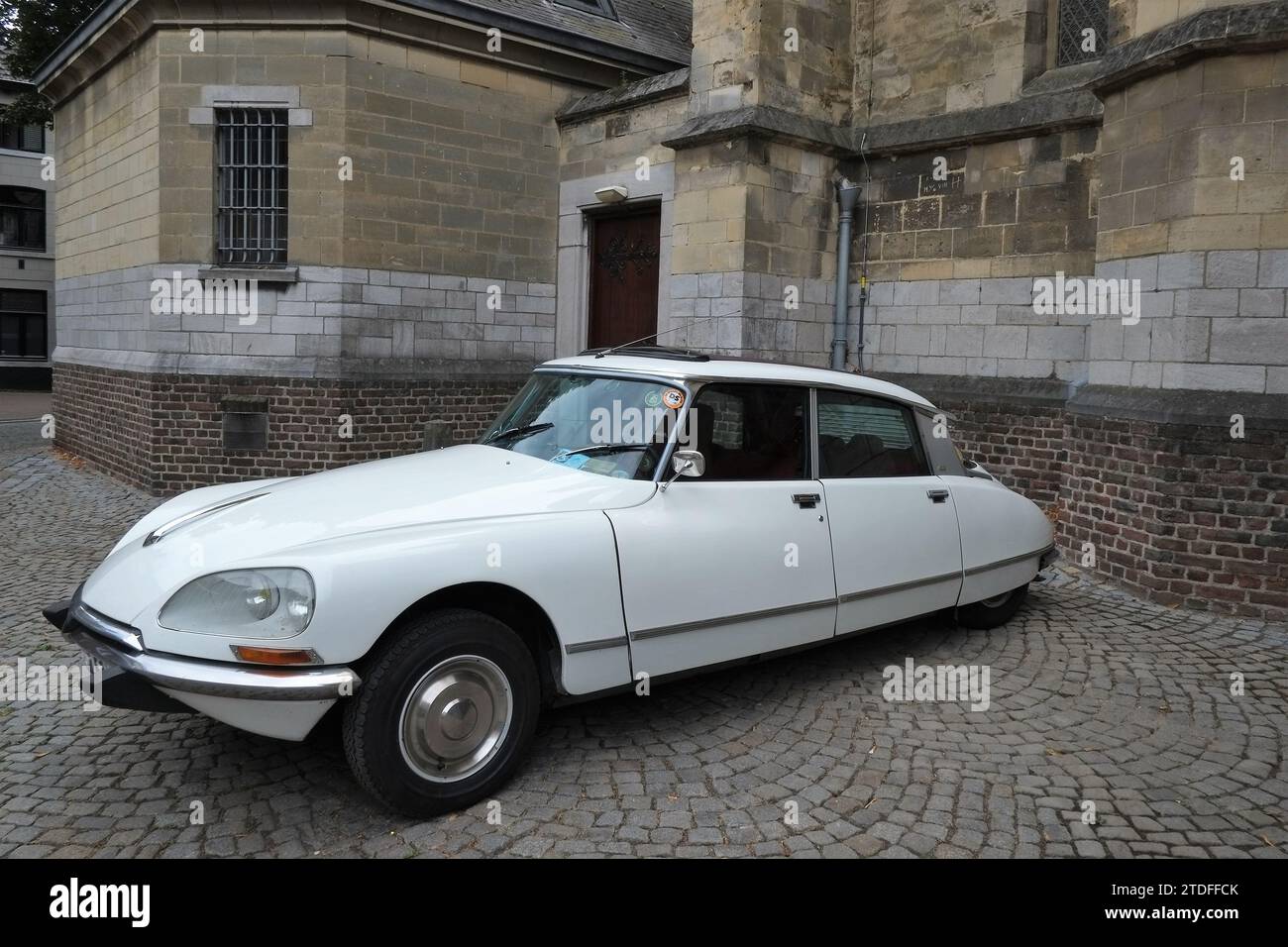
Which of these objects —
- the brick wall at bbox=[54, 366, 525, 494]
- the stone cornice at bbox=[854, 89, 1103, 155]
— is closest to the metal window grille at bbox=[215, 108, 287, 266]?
the brick wall at bbox=[54, 366, 525, 494]

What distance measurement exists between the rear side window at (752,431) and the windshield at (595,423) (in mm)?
182

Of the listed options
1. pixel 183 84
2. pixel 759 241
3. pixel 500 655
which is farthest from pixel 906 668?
pixel 183 84

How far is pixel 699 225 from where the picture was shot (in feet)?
32.4

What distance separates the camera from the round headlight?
315cm

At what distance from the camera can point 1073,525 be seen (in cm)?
766

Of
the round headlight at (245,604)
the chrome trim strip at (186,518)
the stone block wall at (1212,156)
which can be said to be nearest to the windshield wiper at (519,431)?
the chrome trim strip at (186,518)

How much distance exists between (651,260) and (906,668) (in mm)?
7494

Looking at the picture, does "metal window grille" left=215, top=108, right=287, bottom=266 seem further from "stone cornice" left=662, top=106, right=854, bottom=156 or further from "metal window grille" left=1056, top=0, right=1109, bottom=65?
"metal window grille" left=1056, top=0, right=1109, bottom=65

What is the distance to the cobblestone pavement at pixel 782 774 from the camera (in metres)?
3.35

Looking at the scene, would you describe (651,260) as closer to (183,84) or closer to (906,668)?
(183,84)

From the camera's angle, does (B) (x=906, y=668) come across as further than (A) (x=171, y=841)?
Yes

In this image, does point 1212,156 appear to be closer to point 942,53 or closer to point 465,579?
point 942,53

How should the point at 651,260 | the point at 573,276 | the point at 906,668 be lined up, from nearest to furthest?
1. the point at 906,668
2. the point at 651,260
3. the point at 573,276

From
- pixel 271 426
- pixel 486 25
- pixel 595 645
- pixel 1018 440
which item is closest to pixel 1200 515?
pixel 1018 440
